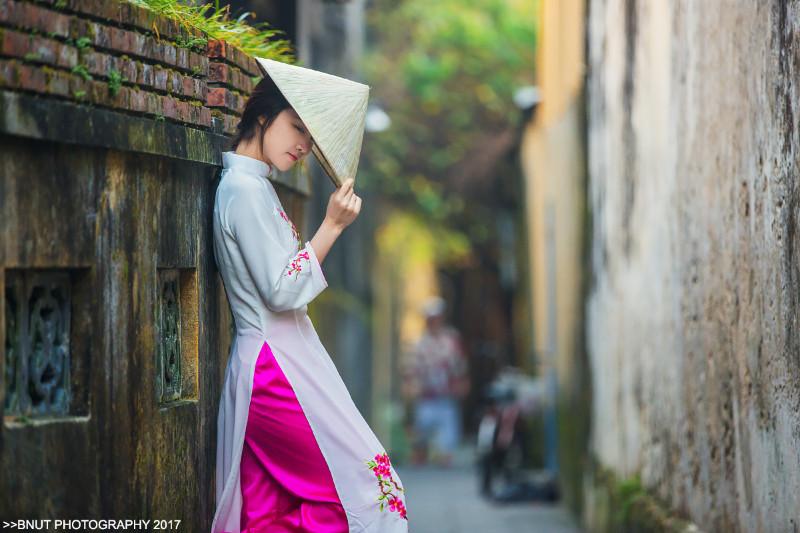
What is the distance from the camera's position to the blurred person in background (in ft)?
56.0

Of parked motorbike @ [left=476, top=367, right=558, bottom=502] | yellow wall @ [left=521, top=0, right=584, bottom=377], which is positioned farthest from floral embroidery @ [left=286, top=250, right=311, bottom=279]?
parked motorbike @ [left=476, top=367, right=558, bottom=502]

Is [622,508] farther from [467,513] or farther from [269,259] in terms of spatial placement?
[269,259]

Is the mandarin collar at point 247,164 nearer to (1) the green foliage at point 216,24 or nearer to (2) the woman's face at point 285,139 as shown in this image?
(2) the woman's face at point 285,139

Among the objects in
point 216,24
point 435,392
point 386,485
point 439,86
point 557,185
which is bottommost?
point 435,392

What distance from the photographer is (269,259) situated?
402 cm

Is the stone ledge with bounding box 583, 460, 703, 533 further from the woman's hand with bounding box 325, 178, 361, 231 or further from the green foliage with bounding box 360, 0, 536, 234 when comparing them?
the green foliage with bounding box 360, 0, 536, 234

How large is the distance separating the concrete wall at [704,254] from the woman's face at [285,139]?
1592 millimetres

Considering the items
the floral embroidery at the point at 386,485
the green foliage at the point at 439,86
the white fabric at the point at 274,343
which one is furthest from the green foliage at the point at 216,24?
the green foliage at the point at 439,86

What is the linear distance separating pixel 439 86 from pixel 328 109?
15285 mm

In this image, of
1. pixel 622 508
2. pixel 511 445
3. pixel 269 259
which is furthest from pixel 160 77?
pixel 511 445

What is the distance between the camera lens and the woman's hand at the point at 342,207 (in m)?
4.16

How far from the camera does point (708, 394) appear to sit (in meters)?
5.86

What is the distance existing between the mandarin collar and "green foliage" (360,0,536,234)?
47.7 feet

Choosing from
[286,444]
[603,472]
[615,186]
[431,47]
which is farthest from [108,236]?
Answer: [431,47]
